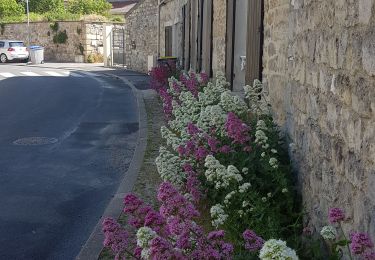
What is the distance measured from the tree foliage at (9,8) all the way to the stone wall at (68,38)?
7.39 meters

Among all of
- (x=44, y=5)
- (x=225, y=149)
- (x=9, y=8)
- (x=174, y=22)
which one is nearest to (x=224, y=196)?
(x=225, y=149)

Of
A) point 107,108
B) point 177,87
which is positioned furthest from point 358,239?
point 107,108

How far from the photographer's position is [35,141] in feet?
29.5

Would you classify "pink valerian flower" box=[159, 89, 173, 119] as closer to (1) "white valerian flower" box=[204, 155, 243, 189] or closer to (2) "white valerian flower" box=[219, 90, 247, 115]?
(2) "white valerian flower" box=[219, 90, 247, 115]

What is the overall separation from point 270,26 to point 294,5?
1334mm

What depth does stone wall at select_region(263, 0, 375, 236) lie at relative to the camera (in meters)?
2.53

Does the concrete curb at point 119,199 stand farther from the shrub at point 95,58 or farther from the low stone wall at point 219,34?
the shrub at point 95,58

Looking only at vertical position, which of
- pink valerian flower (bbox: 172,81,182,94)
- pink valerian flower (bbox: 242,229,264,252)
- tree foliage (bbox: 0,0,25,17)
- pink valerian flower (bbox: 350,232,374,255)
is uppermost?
tree foliage (bbox: 0,0,25,17)

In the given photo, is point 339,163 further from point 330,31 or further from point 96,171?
point 96,171

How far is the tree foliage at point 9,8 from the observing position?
4557 cm

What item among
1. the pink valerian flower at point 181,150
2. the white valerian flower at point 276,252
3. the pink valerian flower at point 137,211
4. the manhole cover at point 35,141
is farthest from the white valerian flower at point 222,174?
the manhole cover at point 35,141

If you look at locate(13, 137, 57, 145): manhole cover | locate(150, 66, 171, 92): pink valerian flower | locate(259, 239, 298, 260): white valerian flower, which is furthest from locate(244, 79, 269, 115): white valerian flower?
locate(150, 66, 171, 92): pink valerian flower

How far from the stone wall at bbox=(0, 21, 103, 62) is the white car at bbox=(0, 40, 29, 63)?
2472 mm

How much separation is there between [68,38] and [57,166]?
29.5m
